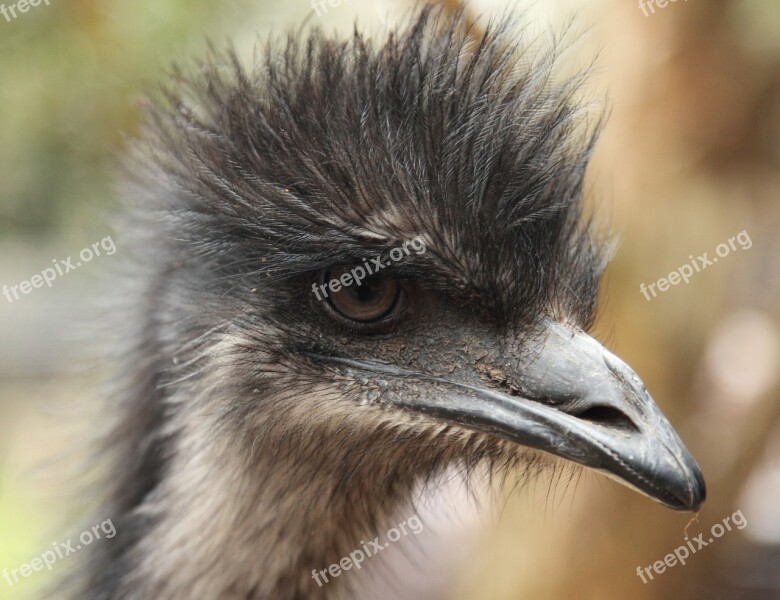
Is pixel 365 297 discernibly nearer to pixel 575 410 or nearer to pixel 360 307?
pixel 360 307

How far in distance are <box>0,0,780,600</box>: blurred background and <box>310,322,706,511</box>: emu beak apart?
169cm

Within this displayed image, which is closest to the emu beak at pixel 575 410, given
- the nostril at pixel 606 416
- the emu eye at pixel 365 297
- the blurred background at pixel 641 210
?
the nostril at pixel 606 416

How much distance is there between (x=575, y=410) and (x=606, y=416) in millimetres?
64

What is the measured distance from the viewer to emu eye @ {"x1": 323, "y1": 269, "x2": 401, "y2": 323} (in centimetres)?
197

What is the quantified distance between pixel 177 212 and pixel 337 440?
0.67 meters

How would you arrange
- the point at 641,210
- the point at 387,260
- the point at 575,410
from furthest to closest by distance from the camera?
1. the point at 641,210
2. the point at 387,260
3. the point at 575,410

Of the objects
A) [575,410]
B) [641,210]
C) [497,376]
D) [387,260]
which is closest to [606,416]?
[575,410]

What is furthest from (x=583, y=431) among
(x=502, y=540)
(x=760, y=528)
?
(x=760, y=528)

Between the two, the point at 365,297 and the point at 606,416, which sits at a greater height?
the point at 365,297

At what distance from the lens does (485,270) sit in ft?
6.56

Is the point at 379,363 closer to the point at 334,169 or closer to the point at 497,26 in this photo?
the point at 334,169

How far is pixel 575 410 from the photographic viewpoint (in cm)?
184

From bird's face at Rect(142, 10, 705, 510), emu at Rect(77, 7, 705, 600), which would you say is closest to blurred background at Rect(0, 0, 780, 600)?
emu at Rect(77, 7, 705, 600)

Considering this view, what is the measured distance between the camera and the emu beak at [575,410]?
1743mm
